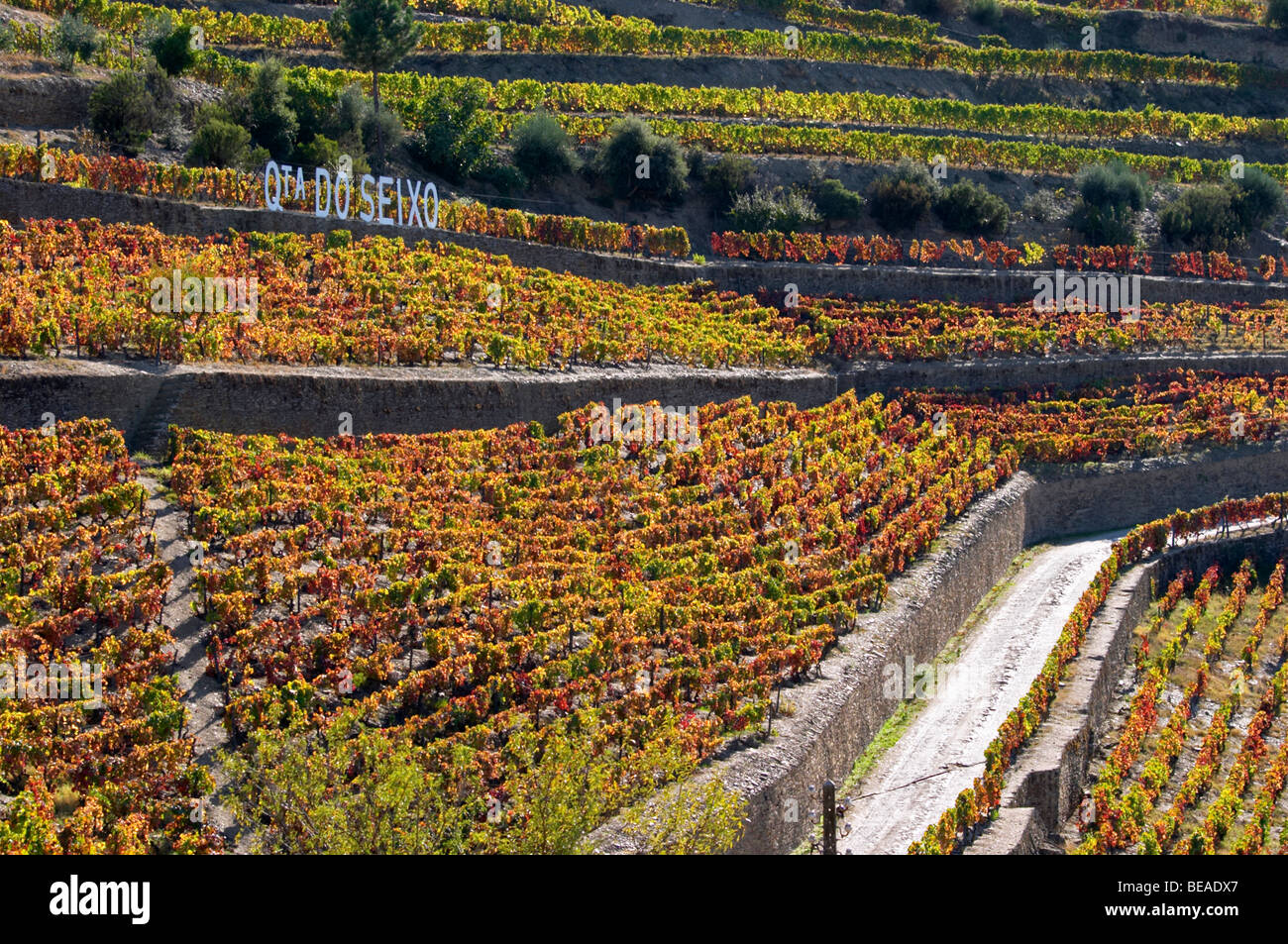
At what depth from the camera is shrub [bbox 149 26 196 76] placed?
53000 millimetres

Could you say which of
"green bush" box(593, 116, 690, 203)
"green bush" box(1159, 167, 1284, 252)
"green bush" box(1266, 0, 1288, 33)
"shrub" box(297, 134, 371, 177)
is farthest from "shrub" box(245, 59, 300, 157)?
"green bush" box(1266, 0, 1288, 33)

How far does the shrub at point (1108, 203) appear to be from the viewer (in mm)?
62000

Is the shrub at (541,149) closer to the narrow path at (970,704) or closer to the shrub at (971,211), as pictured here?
the shrub at (971,211)

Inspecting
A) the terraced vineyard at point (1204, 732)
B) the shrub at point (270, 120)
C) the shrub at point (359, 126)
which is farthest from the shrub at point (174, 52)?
the terraced vineyard at point (1204, 732)

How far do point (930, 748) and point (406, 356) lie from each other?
14.7 m

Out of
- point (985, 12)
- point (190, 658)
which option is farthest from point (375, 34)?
point (985, 12)

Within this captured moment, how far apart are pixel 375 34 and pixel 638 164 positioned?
30.9ft

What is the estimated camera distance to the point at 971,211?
6056 centimetres

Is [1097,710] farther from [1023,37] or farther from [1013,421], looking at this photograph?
[1023,37]

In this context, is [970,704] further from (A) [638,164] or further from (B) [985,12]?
(B) [985,12]

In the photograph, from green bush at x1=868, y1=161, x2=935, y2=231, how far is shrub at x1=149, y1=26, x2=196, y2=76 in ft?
75.8

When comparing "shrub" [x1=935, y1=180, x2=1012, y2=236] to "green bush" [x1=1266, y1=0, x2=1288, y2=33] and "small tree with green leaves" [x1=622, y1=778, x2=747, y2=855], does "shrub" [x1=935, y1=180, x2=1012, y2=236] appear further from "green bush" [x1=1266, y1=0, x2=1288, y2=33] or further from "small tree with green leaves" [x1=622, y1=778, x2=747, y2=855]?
"small tree with green leaves" [x1=622, y1=778, x2=747, y2=855]

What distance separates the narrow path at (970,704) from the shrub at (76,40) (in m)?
31.4
